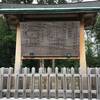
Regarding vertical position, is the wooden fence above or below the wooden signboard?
below

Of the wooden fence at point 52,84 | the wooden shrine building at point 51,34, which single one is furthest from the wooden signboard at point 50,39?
the wooden fence at point 52,84

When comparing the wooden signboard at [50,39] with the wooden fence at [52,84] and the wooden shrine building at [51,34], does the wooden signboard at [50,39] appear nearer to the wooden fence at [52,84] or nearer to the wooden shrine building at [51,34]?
the wooden shrine building at [51,34]

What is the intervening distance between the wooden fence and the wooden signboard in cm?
147

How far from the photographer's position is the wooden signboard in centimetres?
1053

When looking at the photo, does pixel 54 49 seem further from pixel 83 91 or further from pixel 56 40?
pixel 83 91

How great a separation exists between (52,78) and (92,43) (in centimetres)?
1687

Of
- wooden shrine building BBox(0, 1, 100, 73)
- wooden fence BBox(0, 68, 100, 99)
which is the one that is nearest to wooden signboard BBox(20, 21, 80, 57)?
wooden shrine building BBox(0, 1, 100, 73)

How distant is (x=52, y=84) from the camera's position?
927 centimetres

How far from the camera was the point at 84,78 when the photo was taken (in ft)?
30.2

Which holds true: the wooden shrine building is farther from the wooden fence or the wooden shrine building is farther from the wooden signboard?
the wooden fence

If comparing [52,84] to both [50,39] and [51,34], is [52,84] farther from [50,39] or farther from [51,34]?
[51,34]

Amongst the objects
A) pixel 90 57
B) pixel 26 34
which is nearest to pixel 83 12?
pixel 26 34

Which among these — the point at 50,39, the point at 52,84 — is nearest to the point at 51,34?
the point at 50,39

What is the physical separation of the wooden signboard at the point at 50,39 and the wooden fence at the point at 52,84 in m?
1.47
